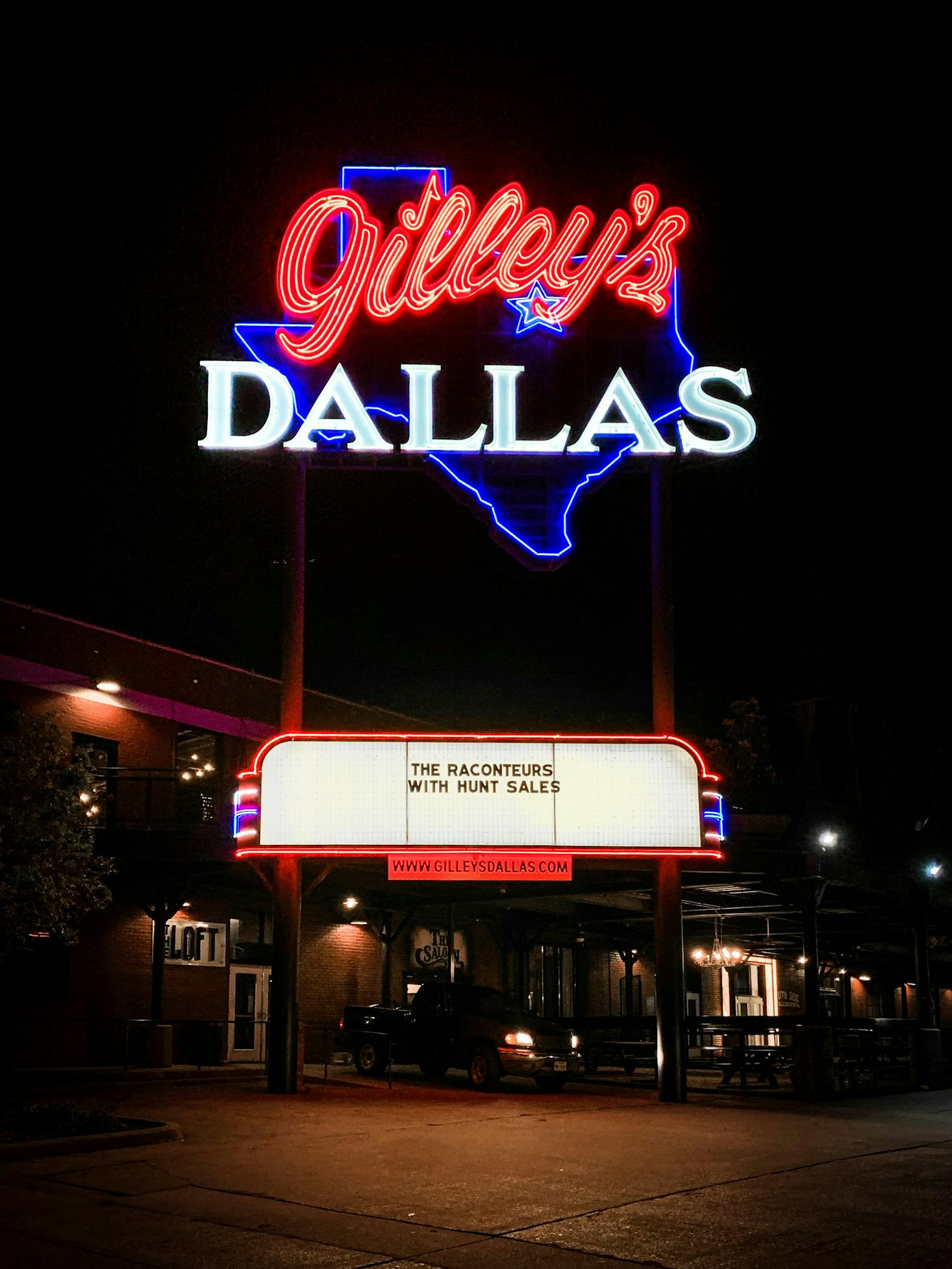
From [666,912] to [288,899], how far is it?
5614mm

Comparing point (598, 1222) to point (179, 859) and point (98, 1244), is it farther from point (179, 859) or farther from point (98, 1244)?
point (179, 859)

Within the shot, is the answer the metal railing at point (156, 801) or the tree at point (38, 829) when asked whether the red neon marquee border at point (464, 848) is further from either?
the metal railing at point (156, 801)

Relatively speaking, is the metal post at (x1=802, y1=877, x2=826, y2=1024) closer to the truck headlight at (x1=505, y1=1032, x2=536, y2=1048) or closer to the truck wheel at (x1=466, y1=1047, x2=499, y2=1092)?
the truck headlight at (x1=505, y1=1032, x2=536, y2=1048)

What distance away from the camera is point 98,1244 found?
923 cm

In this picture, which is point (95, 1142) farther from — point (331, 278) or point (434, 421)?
point (331, 278)

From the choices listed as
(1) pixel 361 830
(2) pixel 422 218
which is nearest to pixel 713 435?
(2) pixel 422 218

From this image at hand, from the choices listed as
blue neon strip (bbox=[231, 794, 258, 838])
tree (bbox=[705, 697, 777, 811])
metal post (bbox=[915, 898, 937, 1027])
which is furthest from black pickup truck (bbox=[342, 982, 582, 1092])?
tree (bbox=[705, 697, 777, 811])

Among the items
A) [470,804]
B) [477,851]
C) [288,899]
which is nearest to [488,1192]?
[477,851]

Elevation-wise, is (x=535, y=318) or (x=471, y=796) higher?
(x=535, y=318)

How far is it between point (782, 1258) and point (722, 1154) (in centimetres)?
536

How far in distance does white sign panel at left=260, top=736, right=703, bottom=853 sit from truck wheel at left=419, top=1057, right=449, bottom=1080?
6.46 metres

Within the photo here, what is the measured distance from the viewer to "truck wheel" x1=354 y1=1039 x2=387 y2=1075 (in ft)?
82.9

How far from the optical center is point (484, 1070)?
22922mm

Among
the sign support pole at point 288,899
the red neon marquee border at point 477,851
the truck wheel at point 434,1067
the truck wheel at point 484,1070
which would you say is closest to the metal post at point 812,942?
the red neon marquee border at point 477,851
